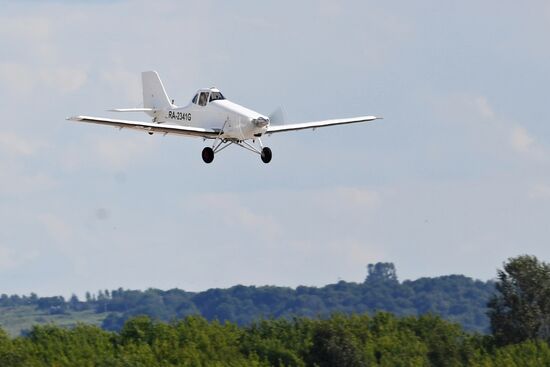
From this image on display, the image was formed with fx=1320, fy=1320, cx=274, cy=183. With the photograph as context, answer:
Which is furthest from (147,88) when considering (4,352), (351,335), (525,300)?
(525,300)

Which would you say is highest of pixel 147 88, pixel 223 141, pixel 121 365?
pixel 147 88

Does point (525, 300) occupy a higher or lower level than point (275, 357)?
higher

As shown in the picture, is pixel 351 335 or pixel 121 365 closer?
pixel 121 365

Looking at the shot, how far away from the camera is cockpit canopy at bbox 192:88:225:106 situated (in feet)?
188

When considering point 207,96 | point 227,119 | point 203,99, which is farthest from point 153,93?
point 227,119

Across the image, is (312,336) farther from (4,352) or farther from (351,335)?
(4,352)

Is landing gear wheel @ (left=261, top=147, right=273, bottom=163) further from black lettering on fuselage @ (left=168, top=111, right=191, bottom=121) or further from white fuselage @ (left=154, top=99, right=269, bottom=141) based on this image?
black lettering on fuselage @ (left=168, top=111, right=191, bottom=121)

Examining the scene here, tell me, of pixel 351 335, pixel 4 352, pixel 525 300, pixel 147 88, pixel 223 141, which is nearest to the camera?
pixel 223 141

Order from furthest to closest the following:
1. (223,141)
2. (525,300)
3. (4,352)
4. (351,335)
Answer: (525,300), (351,335), (4,352), (223,141)

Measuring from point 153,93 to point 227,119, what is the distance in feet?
32.0

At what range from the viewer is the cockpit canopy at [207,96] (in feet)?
188

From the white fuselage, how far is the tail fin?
11.5 feet

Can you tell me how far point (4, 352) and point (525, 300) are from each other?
47.0m

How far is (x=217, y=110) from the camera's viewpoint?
56.3 m
